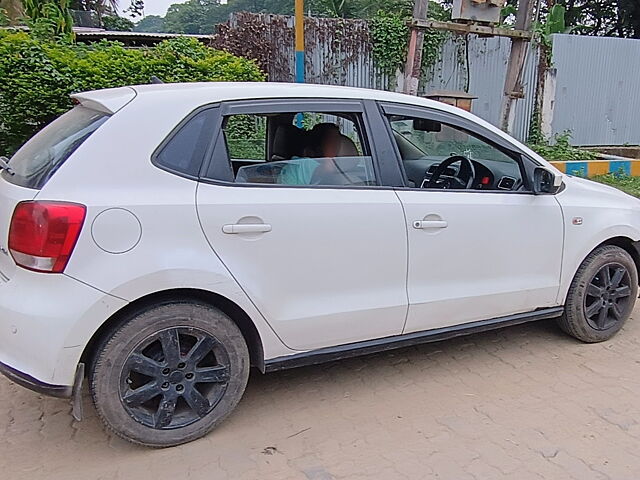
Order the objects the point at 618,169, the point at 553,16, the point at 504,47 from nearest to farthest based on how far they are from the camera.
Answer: the point at 618,169 → the point at 504,47 → the point at 553,16

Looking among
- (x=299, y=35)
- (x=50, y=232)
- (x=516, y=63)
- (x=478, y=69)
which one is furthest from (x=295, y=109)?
(x=478, y=69)

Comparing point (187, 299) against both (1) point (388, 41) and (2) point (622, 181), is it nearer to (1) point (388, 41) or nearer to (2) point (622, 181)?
(2) point (622, 181)

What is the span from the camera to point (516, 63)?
9.27 meters

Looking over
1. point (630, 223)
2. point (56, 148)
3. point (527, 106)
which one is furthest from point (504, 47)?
point (56, 148)

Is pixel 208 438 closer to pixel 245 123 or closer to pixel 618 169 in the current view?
pixel 245 123

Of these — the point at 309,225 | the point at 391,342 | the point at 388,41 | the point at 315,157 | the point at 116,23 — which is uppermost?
the point at 116,23

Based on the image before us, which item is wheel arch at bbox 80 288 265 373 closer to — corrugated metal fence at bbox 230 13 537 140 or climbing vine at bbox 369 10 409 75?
corrugated metal fence at bbox 230 13 537 140

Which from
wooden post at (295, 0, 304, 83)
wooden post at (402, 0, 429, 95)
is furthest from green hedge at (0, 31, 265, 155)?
wooden post at (402, 0, 429, 95)

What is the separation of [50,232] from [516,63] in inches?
334

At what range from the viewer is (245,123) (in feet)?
10.4

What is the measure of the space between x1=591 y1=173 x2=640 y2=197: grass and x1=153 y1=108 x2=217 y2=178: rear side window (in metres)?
7.41

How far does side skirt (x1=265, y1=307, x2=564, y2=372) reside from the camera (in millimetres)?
3070

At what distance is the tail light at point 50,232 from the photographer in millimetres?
2469

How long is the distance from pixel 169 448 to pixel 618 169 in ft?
30.5
